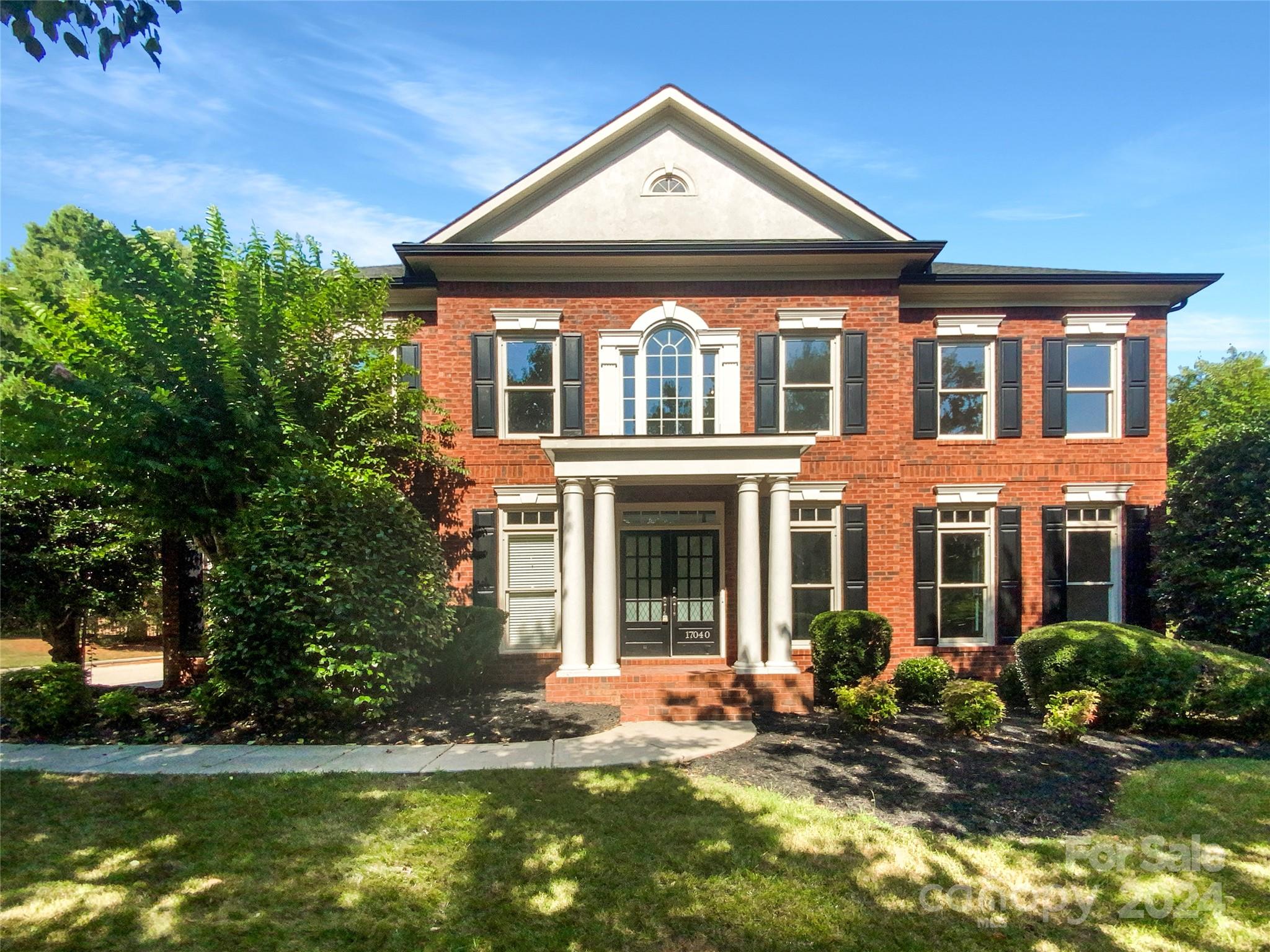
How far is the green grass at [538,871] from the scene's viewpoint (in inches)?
165

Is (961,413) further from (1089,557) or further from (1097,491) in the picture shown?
(1089,557)

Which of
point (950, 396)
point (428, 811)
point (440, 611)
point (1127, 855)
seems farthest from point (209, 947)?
point (950, 396)

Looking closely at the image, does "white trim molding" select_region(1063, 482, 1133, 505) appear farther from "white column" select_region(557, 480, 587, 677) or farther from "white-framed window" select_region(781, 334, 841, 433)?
"white column" select_region(557, 480, 587, 677)

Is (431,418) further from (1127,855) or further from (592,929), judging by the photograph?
(1127,855)

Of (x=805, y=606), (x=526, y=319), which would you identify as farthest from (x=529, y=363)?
(x=805, y=606)

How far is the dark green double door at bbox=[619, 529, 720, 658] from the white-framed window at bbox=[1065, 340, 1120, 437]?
722cm

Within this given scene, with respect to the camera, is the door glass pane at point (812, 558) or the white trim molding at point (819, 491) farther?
the door glass pane at point (812, 558)

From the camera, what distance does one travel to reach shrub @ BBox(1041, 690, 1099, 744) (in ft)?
27.2

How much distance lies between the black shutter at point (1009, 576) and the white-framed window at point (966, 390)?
5.32ft

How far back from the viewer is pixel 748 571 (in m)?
10.4

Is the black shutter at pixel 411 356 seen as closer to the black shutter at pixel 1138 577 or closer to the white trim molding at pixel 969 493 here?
the white trim molding at pixel 969 493

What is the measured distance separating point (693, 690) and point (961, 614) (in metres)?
5.80

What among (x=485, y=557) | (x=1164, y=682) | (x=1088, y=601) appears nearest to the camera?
(x=1164, y=682)

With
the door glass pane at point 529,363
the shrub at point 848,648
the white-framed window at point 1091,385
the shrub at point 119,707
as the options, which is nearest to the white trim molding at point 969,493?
the white-framed window at point 1091,385
